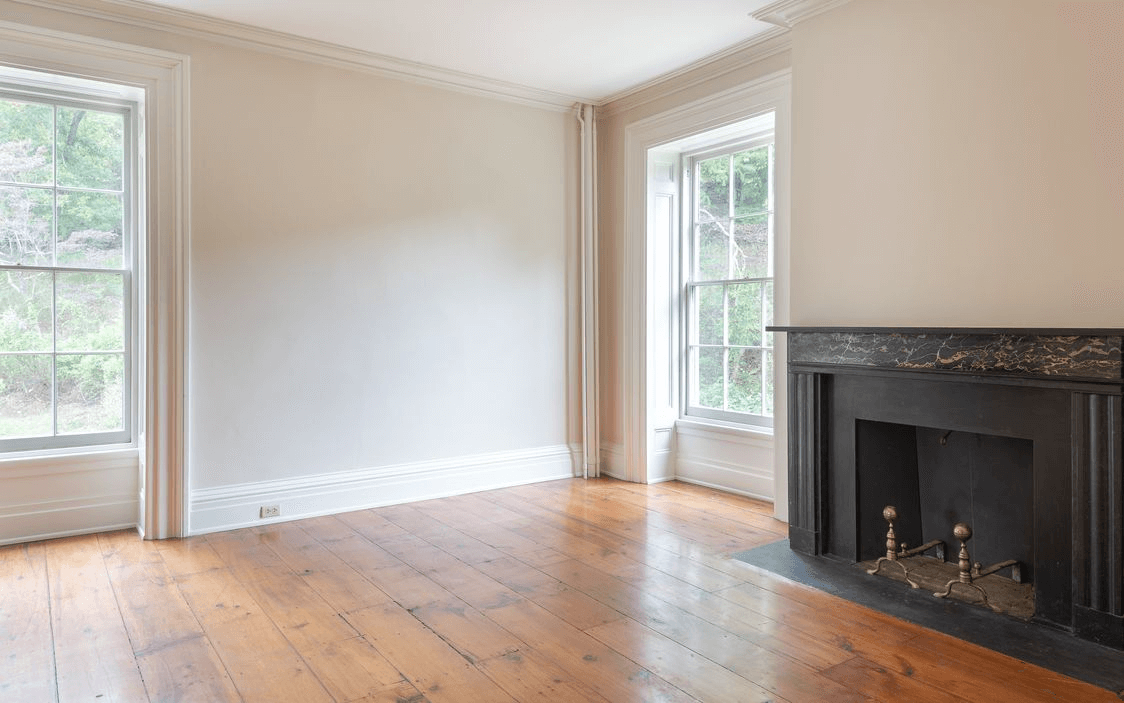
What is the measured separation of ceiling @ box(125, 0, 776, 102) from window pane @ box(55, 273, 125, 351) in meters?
1.48

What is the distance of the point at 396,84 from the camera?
477cm

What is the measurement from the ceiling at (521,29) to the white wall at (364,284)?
0.28 m

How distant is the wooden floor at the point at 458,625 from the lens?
94.0 inches

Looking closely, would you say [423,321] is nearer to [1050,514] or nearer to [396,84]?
[396,84]

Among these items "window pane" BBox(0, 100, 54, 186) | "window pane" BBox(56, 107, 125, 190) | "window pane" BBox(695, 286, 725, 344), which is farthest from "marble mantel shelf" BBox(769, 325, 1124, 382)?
"window pane" BBox(0, 100, 54, 186)

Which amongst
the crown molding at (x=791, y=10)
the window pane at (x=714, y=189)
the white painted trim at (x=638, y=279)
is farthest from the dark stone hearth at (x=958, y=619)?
the crown molding at (x=791, y=10)

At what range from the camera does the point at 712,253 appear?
5.26m

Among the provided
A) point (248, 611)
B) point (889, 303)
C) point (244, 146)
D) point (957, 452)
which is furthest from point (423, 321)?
point (957, 452)

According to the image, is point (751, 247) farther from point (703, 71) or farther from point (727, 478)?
point (727, 478)

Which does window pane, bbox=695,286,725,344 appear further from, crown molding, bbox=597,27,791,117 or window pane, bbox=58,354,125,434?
window pane, bbox=58,354,125,434

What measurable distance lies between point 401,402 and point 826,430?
2.56 meters

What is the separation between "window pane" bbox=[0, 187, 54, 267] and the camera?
3939 millimetres

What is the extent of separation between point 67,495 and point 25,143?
184cm

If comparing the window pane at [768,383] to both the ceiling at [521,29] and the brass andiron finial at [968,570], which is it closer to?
the brass andiron finial at [968,570]
